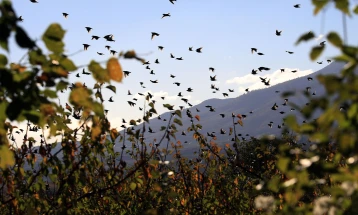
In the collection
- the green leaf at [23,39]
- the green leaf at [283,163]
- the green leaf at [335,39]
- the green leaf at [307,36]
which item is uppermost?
the green leaf at [23,39]

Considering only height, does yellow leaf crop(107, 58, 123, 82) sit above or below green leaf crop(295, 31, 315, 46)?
below

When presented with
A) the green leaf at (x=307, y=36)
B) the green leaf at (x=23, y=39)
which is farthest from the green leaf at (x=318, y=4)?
the green leaf at (x=23, y=39)

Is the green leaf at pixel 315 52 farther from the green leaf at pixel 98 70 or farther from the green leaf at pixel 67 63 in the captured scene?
the green leaf at pixel 67 63

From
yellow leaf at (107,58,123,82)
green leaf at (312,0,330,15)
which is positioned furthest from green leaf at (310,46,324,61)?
yellow leaf at (107,58,123,82)

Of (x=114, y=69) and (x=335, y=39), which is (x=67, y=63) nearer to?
(x=114, y=69)

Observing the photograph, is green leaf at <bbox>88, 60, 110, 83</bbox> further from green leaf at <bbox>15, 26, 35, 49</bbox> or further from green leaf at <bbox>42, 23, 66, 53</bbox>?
green leaf at <bbox>15, 26, 35, 49</bbox>

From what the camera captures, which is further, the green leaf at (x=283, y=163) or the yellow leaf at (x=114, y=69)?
the yellow leaf at (x=114, y=69)

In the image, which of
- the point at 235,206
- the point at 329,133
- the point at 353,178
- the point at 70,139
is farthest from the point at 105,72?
the point at 235,206
